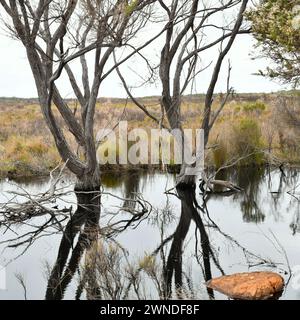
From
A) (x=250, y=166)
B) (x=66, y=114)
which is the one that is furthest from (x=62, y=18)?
(x=250, y=166)

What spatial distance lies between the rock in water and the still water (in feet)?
0.44

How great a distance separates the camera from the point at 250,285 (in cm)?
630

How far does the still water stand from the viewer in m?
6.65

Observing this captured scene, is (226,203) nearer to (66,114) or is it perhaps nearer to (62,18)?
(66,114)

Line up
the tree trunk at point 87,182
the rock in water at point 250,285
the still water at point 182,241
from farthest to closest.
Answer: the tree trunk at point 87,182
the still water at point 182,241
the rock in water at point 250,285

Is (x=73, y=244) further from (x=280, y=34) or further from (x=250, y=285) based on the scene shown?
(x=280, y=34)

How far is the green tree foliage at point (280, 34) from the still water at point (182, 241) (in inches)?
114

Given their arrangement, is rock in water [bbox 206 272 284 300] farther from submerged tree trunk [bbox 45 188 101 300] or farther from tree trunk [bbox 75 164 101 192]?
tree trunk [bbox 75 164 101 192]

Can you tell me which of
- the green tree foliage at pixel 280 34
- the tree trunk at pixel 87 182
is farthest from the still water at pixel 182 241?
the green tree foliage at pixel 280 34

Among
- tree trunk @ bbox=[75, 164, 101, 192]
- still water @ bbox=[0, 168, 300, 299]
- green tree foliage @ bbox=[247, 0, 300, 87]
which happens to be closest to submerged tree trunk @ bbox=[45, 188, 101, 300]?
still water @ bbox=[0, 168, 300, 299]

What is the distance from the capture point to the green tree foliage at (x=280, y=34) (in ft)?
23.8

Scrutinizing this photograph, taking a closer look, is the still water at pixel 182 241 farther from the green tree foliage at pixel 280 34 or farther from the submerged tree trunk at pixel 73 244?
the green tree foliage at pixel 280 34

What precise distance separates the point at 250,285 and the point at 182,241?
2.67m

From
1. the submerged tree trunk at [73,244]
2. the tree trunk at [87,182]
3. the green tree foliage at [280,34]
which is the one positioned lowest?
the submerged tree trunk at [73,244]
